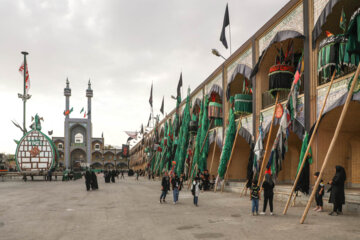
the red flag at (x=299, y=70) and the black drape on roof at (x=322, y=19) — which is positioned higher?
the black drape on roof at (x=322, y=19)

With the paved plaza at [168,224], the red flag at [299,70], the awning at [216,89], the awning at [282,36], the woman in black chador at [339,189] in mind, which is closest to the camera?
the paved plaza at [168,224]

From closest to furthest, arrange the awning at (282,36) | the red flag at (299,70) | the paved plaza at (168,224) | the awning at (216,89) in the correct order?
the paved plaza at (168,224), the red flag at (299,70), the awning at (282,36), the awning at (216,89)


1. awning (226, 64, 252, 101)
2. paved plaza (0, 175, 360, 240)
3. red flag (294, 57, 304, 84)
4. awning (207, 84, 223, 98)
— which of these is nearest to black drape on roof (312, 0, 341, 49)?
red flag (294, 57, 304, 84)

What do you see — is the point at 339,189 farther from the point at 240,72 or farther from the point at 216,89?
the point at 216,89

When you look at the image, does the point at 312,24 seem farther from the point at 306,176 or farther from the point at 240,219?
the point at 240,219

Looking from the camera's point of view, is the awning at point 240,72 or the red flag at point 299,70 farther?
the awning at point 240,72

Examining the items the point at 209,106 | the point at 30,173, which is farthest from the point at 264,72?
the point at 30,173

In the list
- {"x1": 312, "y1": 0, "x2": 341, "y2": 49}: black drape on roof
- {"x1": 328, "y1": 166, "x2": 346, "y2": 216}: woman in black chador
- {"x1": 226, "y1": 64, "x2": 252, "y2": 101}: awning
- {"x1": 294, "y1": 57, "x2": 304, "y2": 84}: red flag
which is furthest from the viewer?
{"x1": 226, "y1": 64, "x2": 252, "y2": 101}: awning

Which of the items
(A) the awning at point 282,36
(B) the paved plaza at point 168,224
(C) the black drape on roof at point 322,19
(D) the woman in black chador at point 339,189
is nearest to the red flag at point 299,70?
(C) the black drape on roof at point 322,19

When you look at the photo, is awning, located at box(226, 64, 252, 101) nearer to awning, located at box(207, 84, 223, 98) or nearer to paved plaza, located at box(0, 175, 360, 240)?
awning, located at box(207, 84, 223, 98)

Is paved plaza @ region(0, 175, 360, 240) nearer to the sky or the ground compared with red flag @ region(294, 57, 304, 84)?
nearer to the ground

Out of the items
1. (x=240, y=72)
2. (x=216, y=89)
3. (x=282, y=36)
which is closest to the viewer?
(x=282, y=36)

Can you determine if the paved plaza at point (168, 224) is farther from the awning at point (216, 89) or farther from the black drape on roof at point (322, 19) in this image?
the awning at point (216, 89)

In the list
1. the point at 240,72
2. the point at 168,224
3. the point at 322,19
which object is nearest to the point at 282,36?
the point at 322,19
